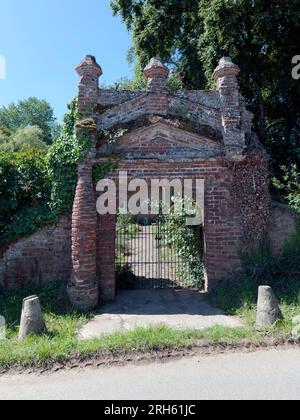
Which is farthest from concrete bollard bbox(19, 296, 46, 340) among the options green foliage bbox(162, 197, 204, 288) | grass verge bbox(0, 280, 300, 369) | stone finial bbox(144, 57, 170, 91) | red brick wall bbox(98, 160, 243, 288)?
stone finial bbox(144, 57, 170, 91)

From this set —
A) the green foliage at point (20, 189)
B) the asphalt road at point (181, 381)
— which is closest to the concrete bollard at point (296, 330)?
the asphalt road at point (181, 381)

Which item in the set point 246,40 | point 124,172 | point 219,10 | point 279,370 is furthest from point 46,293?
point 246,40

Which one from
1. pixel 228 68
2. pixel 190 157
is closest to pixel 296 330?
pixel 190 157

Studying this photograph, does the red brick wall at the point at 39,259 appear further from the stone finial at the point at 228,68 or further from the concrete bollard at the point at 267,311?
the stone finial at the point at 228,68

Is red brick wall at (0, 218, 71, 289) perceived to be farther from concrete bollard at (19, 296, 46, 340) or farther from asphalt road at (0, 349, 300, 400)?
asphalt road at (0, 349, 300, 400)

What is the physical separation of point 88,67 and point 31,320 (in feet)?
17.1

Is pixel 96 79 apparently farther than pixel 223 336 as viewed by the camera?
Yes

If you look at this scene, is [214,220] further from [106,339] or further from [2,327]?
[2,327]

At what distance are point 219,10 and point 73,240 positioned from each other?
9070 millimetres

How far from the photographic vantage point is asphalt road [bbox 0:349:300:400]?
346cm

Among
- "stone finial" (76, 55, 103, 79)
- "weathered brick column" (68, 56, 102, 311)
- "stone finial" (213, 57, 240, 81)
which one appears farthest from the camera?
"stone finial" (213, 57, 240, 81)

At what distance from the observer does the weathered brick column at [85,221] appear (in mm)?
6336
